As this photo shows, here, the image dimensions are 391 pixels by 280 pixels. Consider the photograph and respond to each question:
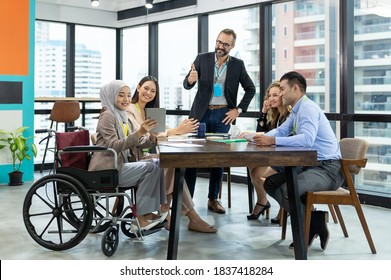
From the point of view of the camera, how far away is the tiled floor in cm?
330

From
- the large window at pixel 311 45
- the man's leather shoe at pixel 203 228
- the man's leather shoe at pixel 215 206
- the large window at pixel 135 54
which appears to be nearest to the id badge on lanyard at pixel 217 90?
the man's leather shoe at pixel 215 206

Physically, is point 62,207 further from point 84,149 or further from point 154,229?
point 154,229

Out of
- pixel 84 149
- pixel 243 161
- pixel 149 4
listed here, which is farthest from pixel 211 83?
pixel 149 4

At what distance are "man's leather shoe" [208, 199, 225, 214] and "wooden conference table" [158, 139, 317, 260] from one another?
1.74 metres

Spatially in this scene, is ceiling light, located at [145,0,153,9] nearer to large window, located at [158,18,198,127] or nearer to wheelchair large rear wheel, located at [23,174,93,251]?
large window, located at [158,18,198,127]

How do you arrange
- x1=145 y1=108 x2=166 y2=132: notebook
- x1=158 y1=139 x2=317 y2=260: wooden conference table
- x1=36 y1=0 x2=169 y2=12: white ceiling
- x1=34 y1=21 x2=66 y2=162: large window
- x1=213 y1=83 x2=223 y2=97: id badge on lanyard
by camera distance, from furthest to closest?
x1=36 y1=0 x2=169 y2=12: white ceiling
x1=34 y1=21 x2=66 y2=162: large window
x1=213 y1=83 x2=223 y2=97: id badge on lanyard
x1=145 y1=108 x2=166 y2=132: notebook
x1=158 y1=139 x2=317 y2=260: wooden conference table

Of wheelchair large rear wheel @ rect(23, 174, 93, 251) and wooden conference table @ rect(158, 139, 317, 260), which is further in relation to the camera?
wheelchair large rear wheel @ rect(23, 174, 93, 251)

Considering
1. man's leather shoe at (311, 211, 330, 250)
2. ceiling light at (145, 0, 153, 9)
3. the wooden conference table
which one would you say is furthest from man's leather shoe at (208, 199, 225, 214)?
ceiling light at (145, 0, 153, 9)

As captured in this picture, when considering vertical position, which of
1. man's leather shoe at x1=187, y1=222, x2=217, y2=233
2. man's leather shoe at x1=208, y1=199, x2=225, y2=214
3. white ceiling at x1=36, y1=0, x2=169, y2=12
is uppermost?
white ceiling at x1=36, y1=0, x2=169, y2=12

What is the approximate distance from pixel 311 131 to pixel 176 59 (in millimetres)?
4962

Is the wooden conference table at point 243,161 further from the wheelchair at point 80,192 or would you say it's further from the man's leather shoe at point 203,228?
the man's leather shoe at point 203,228

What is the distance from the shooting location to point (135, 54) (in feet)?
27.9

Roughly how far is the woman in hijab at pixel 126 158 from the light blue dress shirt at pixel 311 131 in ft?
2.94

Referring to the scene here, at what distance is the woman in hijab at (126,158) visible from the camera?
11.1 feet
